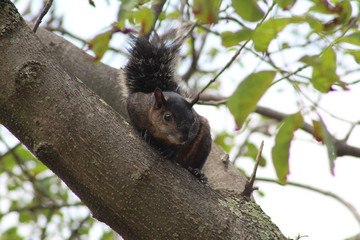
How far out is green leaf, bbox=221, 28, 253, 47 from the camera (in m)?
1.10

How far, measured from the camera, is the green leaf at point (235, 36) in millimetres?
1101

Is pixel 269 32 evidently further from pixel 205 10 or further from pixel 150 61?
pixel 150 61

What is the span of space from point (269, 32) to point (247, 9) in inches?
7.9

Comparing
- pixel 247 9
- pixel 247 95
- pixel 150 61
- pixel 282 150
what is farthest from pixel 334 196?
pixel 247 9

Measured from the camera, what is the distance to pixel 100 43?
1.26 meters

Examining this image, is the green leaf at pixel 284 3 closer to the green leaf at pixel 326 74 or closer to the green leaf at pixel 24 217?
the green leaf at pixel 326 74

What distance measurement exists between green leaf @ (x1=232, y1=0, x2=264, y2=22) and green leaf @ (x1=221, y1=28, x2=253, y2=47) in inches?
7.7

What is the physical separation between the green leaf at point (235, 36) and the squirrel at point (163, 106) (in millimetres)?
1237

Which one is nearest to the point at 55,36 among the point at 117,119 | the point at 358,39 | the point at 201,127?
the point at 201,127

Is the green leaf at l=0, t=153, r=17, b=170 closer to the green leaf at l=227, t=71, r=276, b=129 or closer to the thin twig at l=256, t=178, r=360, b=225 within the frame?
the thin twig at l=256, t=178, r=360, b=225

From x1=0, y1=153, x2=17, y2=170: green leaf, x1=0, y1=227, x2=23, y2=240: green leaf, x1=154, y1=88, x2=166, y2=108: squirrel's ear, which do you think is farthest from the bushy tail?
x1=0, y1=227, x2=23, y2=240: green leaf

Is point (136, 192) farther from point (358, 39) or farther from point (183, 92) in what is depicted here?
point (183, 92)

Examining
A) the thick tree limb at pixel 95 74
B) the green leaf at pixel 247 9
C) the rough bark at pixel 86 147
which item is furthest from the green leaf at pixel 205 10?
the thick tree limb at pixel 95 74

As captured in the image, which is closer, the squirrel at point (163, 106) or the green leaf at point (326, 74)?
the green leaf at point (326, 74)
